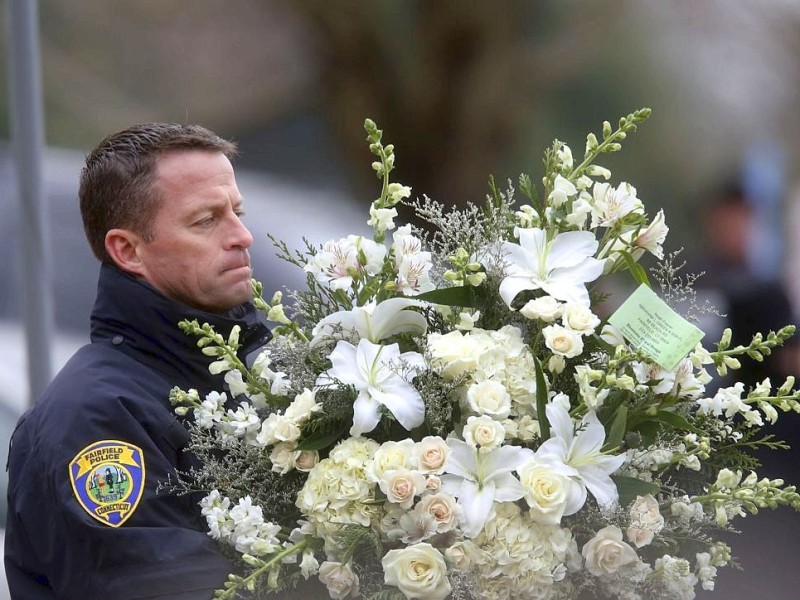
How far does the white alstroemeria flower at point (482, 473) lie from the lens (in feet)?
3.83

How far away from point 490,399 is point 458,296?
17 cm

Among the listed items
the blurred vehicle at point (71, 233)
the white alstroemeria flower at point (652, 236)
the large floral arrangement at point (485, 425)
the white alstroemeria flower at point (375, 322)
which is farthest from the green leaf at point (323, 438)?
the blurred vehicle at point (71, 233)

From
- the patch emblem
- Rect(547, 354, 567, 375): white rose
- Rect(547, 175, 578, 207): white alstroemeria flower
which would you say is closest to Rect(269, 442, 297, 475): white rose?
the patch emblem

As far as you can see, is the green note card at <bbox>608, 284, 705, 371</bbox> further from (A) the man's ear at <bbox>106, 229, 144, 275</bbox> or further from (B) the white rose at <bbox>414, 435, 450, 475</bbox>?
(A) the man's ear at <bbox>106, 229, 144, 275</bbox>

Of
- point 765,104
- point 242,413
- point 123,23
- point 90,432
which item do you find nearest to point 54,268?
point 123,23

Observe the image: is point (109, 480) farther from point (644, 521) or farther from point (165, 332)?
point (644, 521)

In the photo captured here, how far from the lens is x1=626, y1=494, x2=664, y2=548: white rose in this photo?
122cm

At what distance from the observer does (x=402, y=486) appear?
1.17 m

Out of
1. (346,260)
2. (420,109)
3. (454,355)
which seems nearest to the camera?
(454,355)

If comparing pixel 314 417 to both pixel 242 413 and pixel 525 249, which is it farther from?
pixel 525 249

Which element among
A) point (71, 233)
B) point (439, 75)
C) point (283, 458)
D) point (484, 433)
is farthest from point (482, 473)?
point (439, 75)

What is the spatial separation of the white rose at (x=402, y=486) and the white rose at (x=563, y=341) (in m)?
0.22

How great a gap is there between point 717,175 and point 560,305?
233 centimetres

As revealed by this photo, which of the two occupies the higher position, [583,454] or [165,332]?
[165,332]
